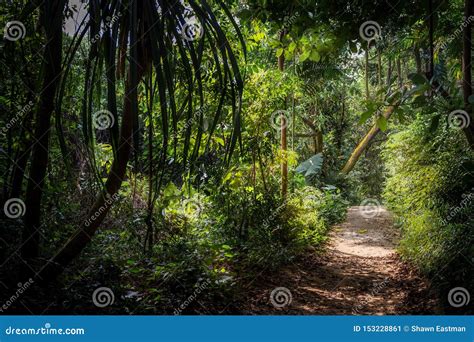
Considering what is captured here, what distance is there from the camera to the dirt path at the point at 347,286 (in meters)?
3.26

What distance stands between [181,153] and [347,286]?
218cm

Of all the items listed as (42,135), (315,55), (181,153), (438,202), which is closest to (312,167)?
(438,202)

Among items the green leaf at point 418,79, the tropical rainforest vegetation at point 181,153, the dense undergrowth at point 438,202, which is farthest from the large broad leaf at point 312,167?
the green leaf at point 418,79

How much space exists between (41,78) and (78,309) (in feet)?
4.42

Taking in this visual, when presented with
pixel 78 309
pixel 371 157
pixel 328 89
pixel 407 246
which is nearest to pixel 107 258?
pixel 78 309

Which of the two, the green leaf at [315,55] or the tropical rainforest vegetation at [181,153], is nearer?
the tropical rainforest vegetation at [181,153]

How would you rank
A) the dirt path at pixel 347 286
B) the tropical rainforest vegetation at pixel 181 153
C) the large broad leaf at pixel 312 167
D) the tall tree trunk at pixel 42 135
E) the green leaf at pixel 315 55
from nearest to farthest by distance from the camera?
the tropical rainforest vegetation at pixel 181 153 < the tall tree trunk at pixel 42 135 < the green leaf at pixel 315 55 < the dirt path at pixel 347 286 < the large broad leaf at pixel 312 167

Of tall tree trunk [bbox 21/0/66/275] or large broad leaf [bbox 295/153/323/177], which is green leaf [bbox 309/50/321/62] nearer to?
tall tree trunk [bbox 21/0/66/275]

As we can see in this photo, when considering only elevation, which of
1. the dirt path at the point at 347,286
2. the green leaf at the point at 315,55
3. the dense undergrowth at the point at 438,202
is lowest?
the dirt path at the point at 347,286

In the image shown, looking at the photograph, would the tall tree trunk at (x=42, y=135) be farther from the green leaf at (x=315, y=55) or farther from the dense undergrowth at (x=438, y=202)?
the dense undergrowth at (x=438, y=202)

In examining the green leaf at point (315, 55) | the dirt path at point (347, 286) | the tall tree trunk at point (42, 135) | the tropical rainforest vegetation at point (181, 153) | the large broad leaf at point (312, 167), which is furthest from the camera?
the large broad leaf at point (312, 167)

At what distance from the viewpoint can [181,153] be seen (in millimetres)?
3699

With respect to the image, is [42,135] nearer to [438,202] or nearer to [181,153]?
[181,153]

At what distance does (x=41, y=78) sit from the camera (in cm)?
211
